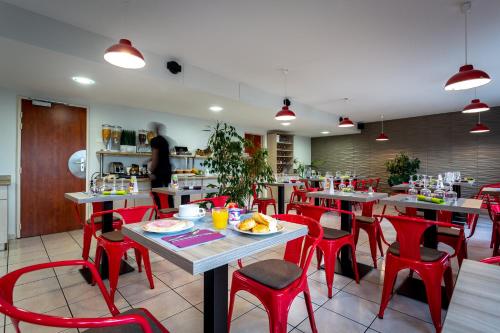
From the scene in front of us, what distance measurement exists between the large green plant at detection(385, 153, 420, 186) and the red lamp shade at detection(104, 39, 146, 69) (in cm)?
737

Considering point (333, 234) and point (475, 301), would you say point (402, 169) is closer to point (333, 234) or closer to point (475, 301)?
point (333, 234)

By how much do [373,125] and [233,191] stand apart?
7855 millimetres

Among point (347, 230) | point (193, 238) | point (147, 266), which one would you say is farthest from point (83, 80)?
point (347, 230)

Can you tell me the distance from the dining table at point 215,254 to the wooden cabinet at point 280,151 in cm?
708

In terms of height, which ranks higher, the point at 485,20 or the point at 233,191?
the point at 485,20

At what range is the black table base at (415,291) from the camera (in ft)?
7.37

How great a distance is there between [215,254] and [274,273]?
73 centimetres

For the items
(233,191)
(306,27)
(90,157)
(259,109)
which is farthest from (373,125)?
(90,157)

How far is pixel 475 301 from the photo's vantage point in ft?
2.49

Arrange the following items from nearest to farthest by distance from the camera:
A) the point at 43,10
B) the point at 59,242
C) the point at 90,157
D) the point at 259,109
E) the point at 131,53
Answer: the point at 131,53 < the point at 43,10 < the point at 59,242 < the point at 90,157 < the point at 259,109

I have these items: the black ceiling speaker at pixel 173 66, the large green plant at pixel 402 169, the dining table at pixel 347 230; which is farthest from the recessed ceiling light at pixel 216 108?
the large green plant at pixel 402 169

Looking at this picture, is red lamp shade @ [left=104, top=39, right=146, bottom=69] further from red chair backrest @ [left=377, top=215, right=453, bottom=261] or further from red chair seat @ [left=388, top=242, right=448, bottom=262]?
red chair seat @ [left=388, top=242, right=448, bottom=262]

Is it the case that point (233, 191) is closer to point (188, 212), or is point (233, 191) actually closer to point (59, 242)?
point (188, 212)

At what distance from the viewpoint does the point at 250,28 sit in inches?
114
